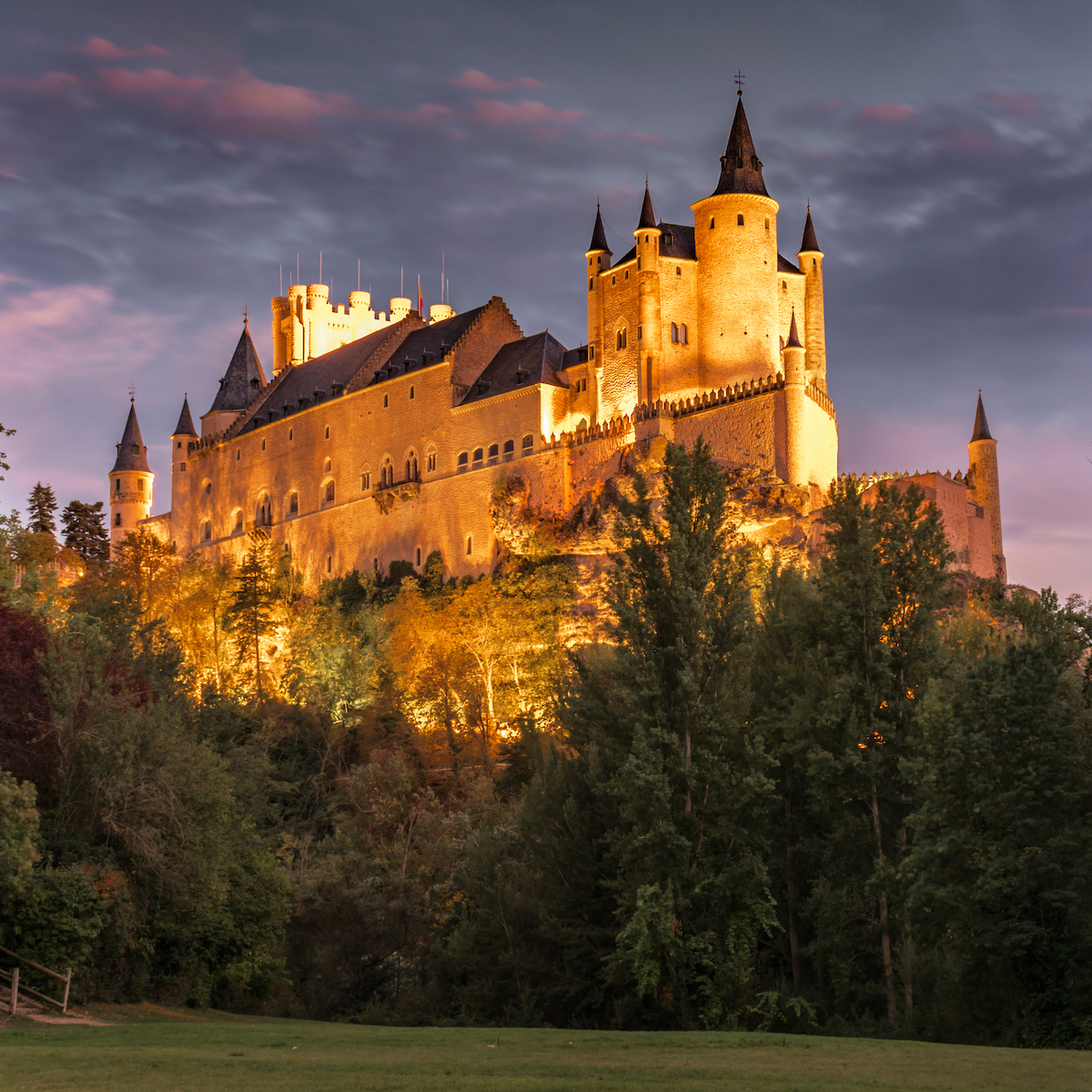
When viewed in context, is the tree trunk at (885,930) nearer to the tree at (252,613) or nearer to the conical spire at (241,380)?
the tree at (252,613)

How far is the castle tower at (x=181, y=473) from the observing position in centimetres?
9619

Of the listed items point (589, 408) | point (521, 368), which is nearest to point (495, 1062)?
point (589, 408)

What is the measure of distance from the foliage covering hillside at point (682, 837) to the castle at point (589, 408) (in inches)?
934

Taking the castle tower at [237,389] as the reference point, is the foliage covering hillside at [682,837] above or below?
below

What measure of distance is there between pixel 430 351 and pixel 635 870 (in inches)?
2084

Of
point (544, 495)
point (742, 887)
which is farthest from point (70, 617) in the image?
point (544, 495)

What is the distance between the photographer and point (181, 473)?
97750mm

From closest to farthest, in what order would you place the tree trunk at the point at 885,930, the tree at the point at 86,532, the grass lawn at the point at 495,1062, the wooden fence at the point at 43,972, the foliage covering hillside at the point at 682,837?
the grass lawn at the point at 495,1062 < the wooden fence at the point at 43,972 < the foliage covering hillside at the point at 682,837 < the tree trunk at the point at 885,930 < the tree at the point at 86,532

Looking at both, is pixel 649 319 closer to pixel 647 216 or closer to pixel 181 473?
pixel 647 216

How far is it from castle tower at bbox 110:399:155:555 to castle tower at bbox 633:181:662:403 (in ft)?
180

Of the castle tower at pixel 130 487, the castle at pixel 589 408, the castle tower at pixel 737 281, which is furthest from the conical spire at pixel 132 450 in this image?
the castle tower at pixel 737 281

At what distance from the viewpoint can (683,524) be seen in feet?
104

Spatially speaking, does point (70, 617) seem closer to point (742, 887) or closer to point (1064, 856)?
point (742, 887)

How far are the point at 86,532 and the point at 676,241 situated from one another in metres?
51.7
